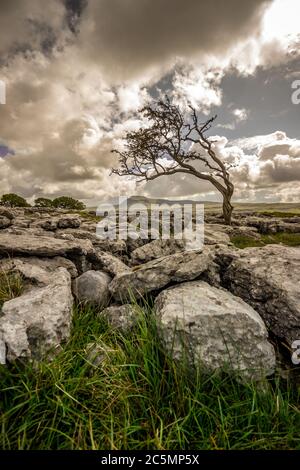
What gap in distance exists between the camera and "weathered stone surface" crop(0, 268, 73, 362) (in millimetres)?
2961

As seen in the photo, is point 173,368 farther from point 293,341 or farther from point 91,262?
point 91,262

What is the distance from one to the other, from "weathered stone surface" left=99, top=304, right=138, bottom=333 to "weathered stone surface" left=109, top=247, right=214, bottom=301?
0.86 feet

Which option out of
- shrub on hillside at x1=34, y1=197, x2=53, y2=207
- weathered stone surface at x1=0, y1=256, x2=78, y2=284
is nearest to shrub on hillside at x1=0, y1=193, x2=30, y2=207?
shrub on hillside at x1=34, y1=197, x2=53, y2=207

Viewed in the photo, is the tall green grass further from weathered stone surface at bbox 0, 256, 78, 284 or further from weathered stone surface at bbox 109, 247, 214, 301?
weathered stone surface at bbox 0, 256, 78, 284

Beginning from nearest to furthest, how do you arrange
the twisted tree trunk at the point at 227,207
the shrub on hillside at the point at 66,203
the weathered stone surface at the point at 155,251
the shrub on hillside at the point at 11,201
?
the weathered stone surface at the point at 155,251
the twisted tree trunk at the point at 227,207
the shrub on hillside at the point at 11,201
the shrub on hillside at the point at 66,203

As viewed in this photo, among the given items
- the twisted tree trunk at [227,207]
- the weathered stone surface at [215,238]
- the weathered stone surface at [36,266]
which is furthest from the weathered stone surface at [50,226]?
the twisted tree trunk at [227,207]

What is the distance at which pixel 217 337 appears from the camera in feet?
10.6

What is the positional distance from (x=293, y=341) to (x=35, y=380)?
11.0 ft

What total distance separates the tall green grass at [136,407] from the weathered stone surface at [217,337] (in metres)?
0.17

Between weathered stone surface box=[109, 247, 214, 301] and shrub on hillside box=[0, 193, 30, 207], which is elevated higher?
shrub on hillside box=[0, 193, 30, 207]

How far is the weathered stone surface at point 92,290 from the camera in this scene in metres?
4.59

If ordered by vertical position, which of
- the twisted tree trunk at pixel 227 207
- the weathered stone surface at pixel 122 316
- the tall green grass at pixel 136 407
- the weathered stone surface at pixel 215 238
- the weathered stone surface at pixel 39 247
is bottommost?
the tall green grass at pixel 136 407

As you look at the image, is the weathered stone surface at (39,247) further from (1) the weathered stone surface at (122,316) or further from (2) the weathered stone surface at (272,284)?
(2) the weathered stone surface at (272,284)
